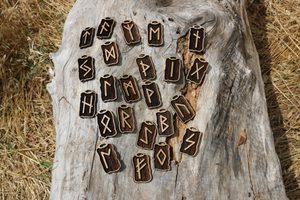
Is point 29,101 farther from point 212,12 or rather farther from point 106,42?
point 212,12

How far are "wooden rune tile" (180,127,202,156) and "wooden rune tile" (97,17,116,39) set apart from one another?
72 centimetres

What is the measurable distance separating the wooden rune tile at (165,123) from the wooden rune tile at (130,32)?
0.44 m

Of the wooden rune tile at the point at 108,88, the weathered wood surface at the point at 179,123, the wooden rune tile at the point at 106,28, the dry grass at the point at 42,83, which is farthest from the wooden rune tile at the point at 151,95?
the dry grass at the point at 42,83

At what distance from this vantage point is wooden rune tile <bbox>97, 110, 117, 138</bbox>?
105 inches

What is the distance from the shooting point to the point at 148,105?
108 inches

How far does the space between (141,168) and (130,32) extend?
30.6 inches

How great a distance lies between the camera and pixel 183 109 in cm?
271

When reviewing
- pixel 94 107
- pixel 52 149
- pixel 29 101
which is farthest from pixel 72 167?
pixel 29 101

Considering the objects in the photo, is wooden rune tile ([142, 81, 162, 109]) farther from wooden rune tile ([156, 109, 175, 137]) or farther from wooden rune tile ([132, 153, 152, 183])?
wooden rune tile ([132, 153, 152, 183])

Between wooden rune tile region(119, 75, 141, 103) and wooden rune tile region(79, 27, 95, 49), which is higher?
wooden rune tile region(79, 27, 95, 49)

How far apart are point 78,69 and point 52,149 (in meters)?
1.00

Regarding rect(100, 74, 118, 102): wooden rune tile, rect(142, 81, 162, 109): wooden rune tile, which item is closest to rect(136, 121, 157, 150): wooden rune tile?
rect(142, 81, 162, 109): wooden rune tile

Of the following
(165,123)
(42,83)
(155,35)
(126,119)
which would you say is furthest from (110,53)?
(42,83)

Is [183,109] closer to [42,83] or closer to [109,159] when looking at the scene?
[109,159]
